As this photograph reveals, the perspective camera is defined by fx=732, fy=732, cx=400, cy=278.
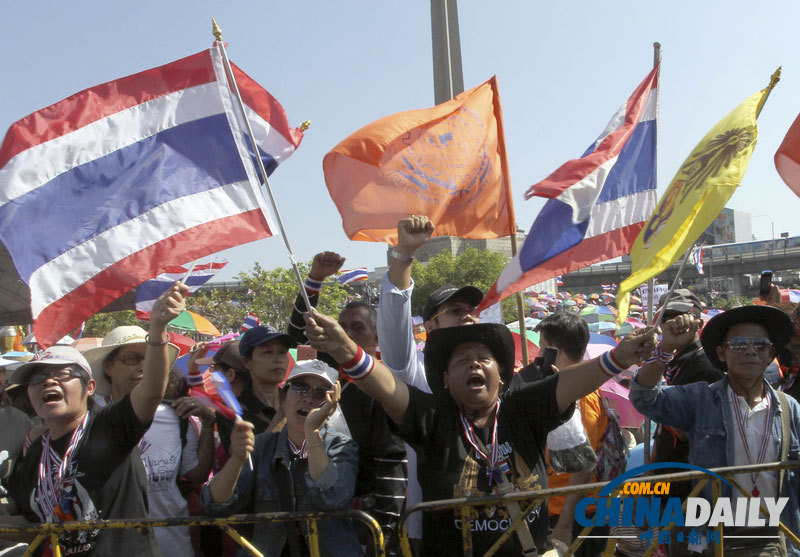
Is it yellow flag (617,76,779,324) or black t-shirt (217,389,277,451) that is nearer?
yellow flag (617,76,779,324)

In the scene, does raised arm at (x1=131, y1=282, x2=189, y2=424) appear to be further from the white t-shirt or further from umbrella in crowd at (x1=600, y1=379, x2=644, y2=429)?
umbrella in crowd at (x1=600, y1=379, x2=644, y2=429)

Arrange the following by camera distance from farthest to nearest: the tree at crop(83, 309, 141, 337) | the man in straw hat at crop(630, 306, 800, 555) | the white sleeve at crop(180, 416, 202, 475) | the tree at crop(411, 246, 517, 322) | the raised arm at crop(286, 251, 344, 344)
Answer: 1. the tree at crop(411, 246, 517, 322)
2. the tree at crop(83, 309, 141, 337)
3. the raised arm at crop(286, 251, 344, 344)
4. the white sleeve at crop(180, 416, 202, 475)
5. the man in straw hat at crop(630, 306, 800, 555)

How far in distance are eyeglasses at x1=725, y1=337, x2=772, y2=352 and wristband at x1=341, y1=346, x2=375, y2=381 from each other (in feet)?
6.16

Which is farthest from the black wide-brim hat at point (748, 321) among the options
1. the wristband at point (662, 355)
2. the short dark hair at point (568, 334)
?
the short dark hair at point (568, 334)

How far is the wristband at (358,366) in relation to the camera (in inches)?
103

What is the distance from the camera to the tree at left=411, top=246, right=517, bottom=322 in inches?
2119

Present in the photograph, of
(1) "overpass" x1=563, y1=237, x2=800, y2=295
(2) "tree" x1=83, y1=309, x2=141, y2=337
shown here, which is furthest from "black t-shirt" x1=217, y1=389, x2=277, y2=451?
(1) "overpass" x1=563, y1=237, x2=800, y2=295

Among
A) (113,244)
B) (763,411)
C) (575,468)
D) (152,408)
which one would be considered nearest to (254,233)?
(113,244)

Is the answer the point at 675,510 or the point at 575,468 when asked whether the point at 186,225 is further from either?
the point at 675,510

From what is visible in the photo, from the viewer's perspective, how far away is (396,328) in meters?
3.09

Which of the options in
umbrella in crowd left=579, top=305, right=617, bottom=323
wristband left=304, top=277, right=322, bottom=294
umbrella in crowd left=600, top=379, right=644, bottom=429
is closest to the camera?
wristband left=304, top=277, right=322, bottom=294

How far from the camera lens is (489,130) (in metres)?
4.89

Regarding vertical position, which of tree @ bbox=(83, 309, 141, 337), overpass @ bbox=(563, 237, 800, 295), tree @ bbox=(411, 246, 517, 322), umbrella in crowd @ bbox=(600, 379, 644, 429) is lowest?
umbrella in crowd @ bbox=(600, 379, 644, 429)

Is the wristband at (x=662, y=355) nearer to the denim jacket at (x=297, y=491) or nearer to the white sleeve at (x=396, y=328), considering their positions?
the white sleeve at (x=396, y=328)
